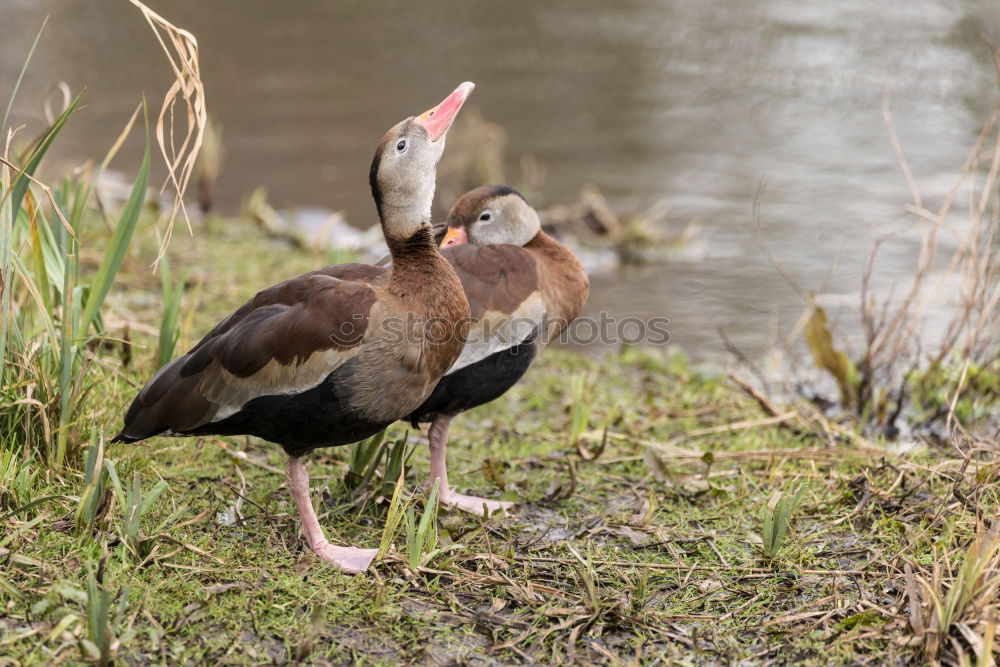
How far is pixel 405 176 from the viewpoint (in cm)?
307

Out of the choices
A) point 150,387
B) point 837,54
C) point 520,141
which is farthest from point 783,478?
point 837,54

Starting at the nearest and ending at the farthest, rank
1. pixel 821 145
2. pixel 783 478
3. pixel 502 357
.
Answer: pixel 502 357, pixel 783 478, pixel 821 145

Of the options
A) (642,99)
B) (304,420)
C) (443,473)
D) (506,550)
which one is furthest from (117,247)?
(642,99)

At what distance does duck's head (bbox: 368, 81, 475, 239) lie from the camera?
120 inches

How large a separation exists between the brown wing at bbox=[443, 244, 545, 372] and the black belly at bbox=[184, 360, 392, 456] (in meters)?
0.55

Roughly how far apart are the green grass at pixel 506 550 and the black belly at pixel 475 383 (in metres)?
0.25

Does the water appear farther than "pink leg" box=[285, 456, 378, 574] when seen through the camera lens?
Yes

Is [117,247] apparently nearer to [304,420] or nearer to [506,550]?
[304,420]

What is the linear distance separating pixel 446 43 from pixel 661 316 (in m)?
6.60

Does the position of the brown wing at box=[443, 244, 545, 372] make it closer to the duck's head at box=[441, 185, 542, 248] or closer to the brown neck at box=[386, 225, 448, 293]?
the duck's head at box=[441, 185, 542, 248]

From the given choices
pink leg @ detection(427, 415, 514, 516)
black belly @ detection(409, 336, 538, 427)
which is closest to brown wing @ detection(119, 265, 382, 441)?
black belly @ detection(409, 336, 538, 427)

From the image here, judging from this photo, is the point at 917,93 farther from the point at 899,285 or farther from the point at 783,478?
the point at 783,478

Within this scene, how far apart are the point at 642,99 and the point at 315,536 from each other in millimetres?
8362

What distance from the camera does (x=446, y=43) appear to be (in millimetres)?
11891
